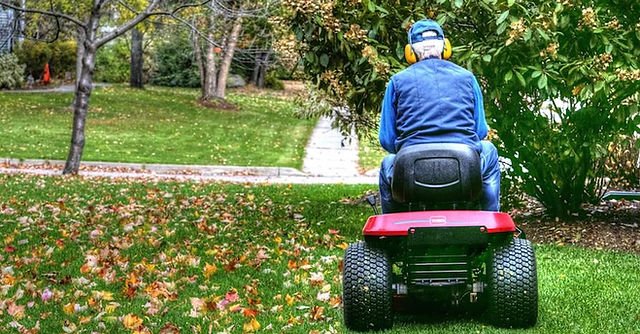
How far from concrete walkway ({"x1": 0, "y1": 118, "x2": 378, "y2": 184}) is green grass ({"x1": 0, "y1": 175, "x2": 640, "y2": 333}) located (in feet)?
19.5

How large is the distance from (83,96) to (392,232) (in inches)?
525

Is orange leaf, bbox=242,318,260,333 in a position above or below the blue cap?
below

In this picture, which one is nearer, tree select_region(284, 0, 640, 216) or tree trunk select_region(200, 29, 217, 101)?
tree select_region(284, 0, 640, 216)

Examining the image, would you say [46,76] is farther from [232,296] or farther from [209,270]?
[232,296]

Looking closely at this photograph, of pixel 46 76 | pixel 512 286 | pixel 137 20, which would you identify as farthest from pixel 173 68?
pixel 512 286

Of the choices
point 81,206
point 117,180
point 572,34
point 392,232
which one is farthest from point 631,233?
point 117,180

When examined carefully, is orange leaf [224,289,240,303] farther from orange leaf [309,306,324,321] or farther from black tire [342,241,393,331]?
black tire [342,241,393,331]

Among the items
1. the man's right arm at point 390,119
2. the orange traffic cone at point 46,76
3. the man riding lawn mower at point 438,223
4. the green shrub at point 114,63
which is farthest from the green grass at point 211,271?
the green shrub at point 114,63

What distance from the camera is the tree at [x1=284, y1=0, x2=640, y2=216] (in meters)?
7.79

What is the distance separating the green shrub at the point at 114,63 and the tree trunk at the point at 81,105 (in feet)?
89.3

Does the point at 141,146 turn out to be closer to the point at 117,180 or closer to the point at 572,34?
the point at 117,180

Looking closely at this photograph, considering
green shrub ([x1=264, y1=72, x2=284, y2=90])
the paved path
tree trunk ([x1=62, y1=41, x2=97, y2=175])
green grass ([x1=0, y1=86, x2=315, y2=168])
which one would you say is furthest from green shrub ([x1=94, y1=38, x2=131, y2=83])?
tree trunk ([x1=62, y1=41, x2=97, y2=175])

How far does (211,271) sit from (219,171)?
1352 centimetres

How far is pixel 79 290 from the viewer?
21.4 feet
